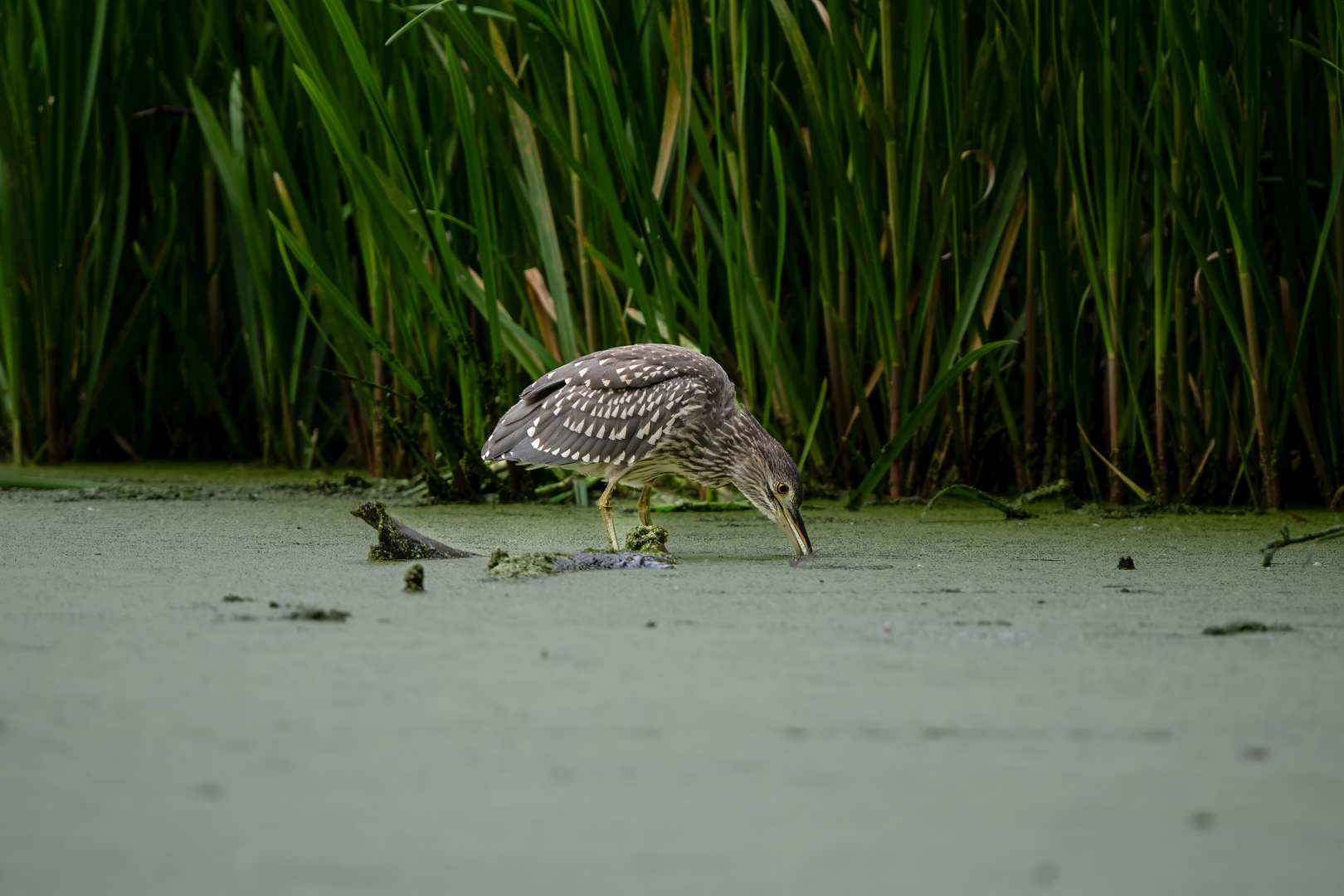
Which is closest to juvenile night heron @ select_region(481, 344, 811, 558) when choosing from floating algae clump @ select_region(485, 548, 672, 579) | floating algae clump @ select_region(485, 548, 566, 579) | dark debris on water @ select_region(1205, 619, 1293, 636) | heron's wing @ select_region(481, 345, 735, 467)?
heron's wing @ select_region(481, 345, 735, 467)

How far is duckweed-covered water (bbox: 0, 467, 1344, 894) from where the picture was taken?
3.07 feet

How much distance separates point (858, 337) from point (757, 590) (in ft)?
4.96

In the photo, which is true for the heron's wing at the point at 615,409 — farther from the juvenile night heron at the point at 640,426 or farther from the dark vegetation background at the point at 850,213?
the dark vegetation background at the point at 850,213

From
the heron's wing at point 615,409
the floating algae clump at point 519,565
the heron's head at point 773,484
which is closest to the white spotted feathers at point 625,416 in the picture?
the heron's wing at point 615,409

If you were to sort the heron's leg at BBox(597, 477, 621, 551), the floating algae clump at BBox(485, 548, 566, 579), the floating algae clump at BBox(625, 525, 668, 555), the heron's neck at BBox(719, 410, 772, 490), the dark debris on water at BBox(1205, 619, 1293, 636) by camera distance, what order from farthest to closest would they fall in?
the heron's neck at BBox(719, 410, 772, 490) < the heron's leg at BBox(597, 477, 621, 551) < the floating algae clump at BBox(625, 525, 668, 555) < the floating algae clump at BBox(485, 548, 566, 579) < the dark debris on water at BBox(1205, 619, 1293, 636)

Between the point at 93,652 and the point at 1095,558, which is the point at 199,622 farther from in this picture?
the point at 1095,558

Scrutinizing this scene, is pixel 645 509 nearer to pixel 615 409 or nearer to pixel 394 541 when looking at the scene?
pixel 615 409

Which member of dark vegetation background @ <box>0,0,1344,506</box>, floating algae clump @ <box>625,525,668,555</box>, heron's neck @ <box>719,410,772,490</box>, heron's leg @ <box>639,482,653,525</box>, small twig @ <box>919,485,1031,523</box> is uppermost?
dark vegetation background @ <box>0,0,1344,506</box>

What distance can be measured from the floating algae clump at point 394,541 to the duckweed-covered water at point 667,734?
0.18 meters

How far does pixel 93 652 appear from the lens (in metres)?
1.54

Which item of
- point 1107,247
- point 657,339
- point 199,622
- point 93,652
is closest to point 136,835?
point 93,652

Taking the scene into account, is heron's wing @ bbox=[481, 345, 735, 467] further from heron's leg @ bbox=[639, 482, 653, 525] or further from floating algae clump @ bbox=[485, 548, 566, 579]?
floating algae clump @ bbox=[485, 548, 566, 579]

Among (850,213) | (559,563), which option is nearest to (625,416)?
(850,213)

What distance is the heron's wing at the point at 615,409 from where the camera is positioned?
306cm
